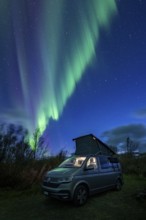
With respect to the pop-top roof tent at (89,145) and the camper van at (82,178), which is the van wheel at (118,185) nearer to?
the camper van at (82,178)

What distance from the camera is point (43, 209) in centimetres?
759

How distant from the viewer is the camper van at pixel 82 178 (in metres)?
7.64

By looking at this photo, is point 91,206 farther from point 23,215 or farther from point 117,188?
point 117,188

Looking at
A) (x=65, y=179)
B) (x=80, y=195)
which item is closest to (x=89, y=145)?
(x=80, y=195)

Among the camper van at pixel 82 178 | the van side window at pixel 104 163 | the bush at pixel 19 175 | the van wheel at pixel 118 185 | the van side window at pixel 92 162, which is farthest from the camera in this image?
the bush at pixel 19 175

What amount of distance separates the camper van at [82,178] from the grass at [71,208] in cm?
44

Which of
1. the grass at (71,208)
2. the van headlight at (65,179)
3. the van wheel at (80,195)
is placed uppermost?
the van headlight at (65,179)

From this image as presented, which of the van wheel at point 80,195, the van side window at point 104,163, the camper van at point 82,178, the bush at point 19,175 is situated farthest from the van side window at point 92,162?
the bush at point 19,175

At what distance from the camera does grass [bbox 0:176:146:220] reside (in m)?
6.75

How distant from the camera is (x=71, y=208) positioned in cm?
752

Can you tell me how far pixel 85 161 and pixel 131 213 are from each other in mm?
2702

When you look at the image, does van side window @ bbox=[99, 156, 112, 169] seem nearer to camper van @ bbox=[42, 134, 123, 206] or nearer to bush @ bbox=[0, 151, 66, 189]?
camper van @ bbox=[42, 134, 123, 206]

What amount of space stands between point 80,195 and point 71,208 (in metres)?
0.61

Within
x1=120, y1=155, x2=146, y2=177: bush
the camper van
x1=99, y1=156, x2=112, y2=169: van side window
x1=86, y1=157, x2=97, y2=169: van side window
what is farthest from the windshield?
x1=120, y1=155, x2=146, y2=177: bush
